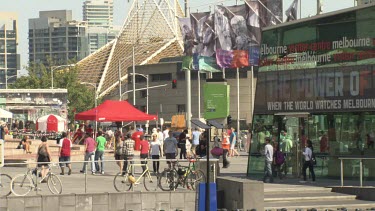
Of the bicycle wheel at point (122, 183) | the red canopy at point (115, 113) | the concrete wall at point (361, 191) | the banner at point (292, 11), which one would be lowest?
the concrete wall at point (361, 191)

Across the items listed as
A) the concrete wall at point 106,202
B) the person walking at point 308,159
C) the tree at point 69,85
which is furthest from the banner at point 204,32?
the tree at point 69,85

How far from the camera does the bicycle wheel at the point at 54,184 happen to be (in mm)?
30828

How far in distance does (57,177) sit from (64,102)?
155 ft

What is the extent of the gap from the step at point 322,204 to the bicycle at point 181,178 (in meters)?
1.92

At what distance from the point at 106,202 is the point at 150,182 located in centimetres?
164

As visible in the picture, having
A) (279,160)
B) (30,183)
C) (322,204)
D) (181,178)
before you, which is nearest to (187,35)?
(279,160)

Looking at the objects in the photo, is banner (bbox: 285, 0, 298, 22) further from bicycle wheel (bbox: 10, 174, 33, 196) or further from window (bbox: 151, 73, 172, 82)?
window (bbox: 151, 73, 172, 82)

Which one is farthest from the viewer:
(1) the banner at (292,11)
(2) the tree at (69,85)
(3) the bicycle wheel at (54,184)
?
(2) the tree at (69,85)

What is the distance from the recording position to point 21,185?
30375 mm

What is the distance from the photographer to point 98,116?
4819 centimetres

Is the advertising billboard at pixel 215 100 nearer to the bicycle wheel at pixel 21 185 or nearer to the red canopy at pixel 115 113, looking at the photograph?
the red canopy at pixel 115 113

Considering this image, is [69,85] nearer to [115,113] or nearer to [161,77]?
[161,77]

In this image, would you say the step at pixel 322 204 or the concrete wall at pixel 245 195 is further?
the step at pixel 322 204

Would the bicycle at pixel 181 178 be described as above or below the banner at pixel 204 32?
below
